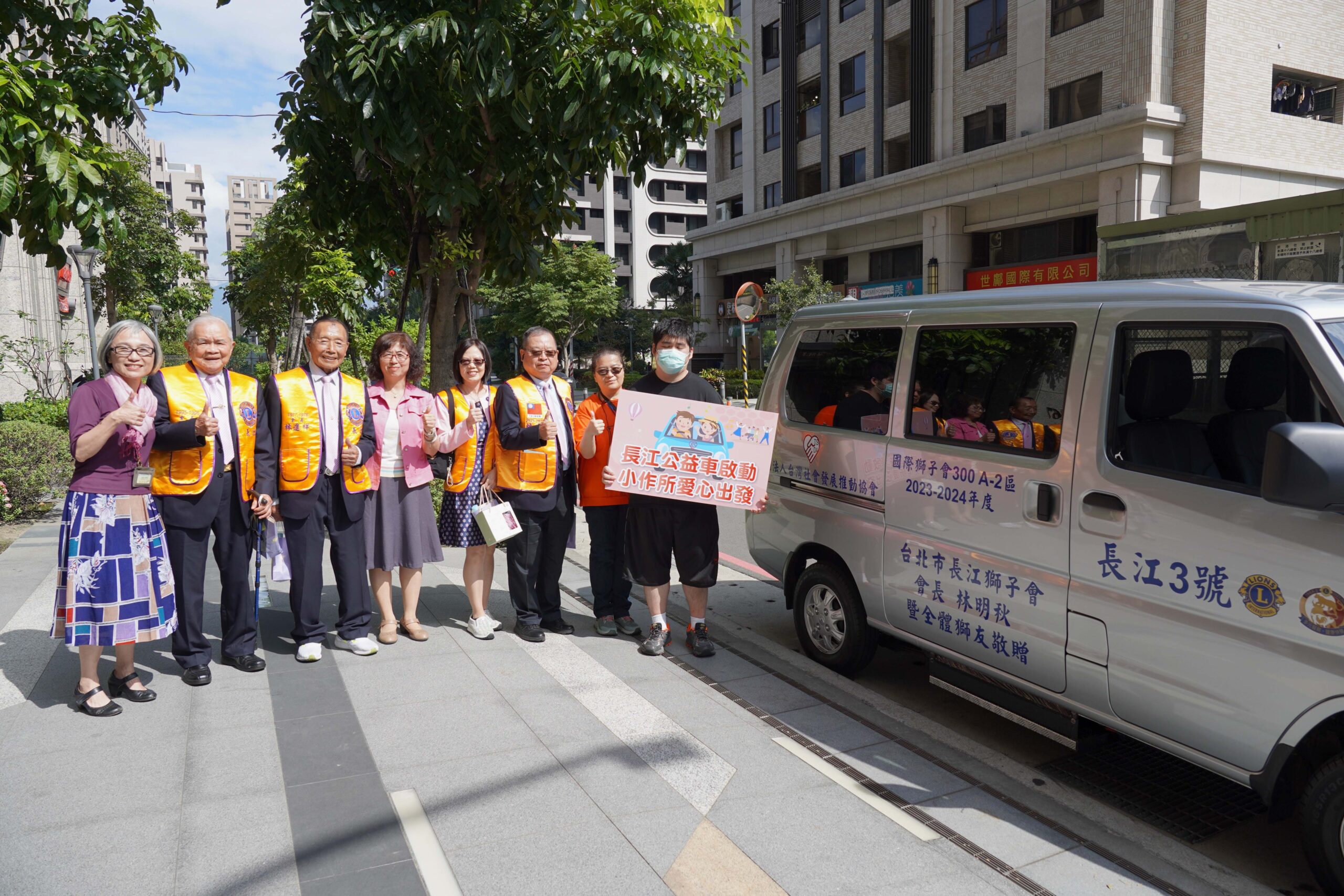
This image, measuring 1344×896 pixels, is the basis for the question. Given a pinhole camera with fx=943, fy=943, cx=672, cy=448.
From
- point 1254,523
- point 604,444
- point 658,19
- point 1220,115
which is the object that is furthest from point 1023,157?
point 1254,523

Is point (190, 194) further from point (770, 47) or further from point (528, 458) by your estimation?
point (528, 458)

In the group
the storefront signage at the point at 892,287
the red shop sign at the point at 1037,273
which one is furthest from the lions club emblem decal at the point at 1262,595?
the storefront signage at the point at 892,287

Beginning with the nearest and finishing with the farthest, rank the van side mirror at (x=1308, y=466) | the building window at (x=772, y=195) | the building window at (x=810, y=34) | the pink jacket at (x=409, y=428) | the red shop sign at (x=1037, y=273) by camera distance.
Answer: the van side mirror at (x=1308, y=466), the pink jacket at (x=409, y=428), the red shop sign at (x=1037, y=273), the building window at (x=810, y=34), the building window at (x=772, y=195)

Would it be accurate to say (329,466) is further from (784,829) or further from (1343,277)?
(1343,277)

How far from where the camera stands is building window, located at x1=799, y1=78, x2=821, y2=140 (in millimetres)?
33625

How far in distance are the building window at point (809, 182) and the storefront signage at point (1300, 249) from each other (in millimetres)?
25183

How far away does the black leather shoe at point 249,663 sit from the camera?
16.8ft

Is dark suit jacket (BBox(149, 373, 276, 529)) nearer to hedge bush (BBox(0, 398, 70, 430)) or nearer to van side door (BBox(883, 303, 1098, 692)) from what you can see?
van side door (BBox(883, 303, 1098, 692))

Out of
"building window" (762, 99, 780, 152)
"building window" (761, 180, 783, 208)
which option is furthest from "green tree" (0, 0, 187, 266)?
"building window" (762, 99, 780, 152)

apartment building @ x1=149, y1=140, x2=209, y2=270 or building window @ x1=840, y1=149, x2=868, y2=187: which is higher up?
apartment building @ x1=149, y1=140, x2=209, y2=270

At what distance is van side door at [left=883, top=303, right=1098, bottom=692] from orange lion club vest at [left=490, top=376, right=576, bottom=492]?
6.93 feet

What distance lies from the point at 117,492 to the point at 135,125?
83.6 metres

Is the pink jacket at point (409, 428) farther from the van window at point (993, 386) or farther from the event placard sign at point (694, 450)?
the van window at point (993, 386)

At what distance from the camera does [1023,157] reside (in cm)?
2411
